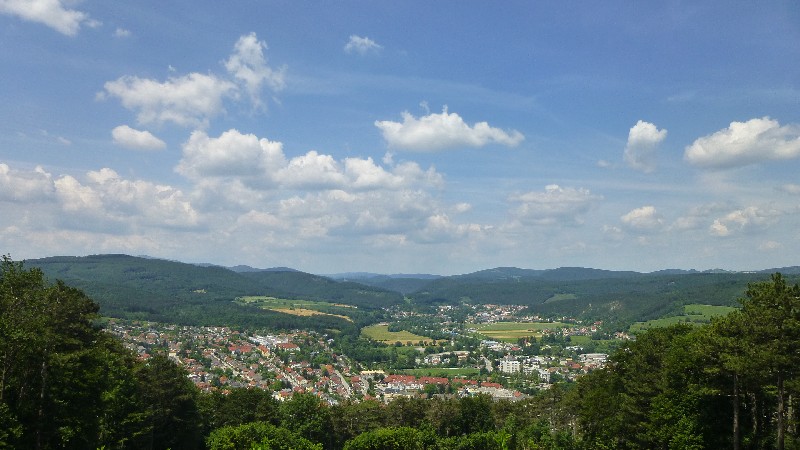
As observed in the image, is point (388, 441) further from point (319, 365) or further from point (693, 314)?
point (693, 314)

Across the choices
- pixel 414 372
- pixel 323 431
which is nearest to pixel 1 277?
pixel 323 431

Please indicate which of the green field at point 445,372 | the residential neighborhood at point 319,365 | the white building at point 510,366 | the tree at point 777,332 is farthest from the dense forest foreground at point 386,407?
the white building at point 510,366

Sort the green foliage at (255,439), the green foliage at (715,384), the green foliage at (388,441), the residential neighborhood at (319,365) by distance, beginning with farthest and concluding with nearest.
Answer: the residential neighborhood at (319,365)
the green foliage at (388,441)
the green foliage at (255,439)
the green foliage at (715,384)

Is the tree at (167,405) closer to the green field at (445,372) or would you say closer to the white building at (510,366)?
the green field at (445,372)

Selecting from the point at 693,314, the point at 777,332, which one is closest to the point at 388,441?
the point at 777,332

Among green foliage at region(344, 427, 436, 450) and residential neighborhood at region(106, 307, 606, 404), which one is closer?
green foliage at region(344, 427, 436, 450)

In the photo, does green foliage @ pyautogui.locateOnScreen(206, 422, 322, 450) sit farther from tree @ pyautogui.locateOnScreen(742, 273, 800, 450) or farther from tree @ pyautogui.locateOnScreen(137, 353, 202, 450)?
tree @ pyautogui.locateOnScreen(742, 273, 800, 450)

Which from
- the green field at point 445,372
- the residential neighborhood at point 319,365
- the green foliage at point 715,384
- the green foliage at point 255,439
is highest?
the green foliage at point 715,384

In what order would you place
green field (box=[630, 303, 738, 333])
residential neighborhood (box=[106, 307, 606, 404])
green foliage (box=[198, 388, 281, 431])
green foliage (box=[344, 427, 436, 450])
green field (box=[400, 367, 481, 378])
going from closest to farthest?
green foliage (box=[344, 427, 436, 450]) < green foliage (box=[198, 388, 281, 431]) < residential neighborhood (box=[106, 307, 606, 404]) < green field (box=[400, 367, 481, 378]) < green field (box=[630, 303, 738, 333])

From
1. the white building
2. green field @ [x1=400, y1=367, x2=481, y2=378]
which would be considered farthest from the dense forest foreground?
the white building
